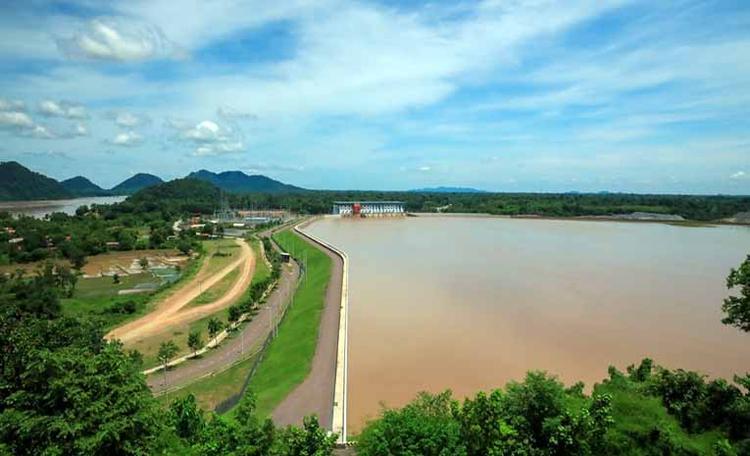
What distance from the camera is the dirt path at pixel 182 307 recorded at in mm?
19109

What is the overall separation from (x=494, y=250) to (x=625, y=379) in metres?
27.4

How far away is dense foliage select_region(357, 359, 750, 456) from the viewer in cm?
618

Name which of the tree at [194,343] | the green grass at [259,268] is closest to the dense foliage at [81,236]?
the green grass at [259,268]

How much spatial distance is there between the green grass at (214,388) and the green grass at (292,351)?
0.44 m

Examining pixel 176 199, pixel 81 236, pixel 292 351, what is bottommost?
pixel 292 351

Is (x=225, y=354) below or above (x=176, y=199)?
below

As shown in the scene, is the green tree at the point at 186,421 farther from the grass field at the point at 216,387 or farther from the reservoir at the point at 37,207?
the reservoir at the point at 37,207

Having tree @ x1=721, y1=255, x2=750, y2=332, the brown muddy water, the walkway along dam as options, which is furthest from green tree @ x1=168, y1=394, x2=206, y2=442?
tree @ x1=721, y1=255, x2=750, y2=332

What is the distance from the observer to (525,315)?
1898 centimetres

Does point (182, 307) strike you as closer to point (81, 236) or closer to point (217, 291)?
point (217, 291)

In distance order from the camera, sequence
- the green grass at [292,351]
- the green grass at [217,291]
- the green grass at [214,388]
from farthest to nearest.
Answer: the green grass at [217,291], the green grass at [214,388], the green grass at [292,351]

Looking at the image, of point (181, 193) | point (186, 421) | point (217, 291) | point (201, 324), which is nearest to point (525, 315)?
point (201, 324)

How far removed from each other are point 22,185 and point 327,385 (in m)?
155

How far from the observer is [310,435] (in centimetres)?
641
